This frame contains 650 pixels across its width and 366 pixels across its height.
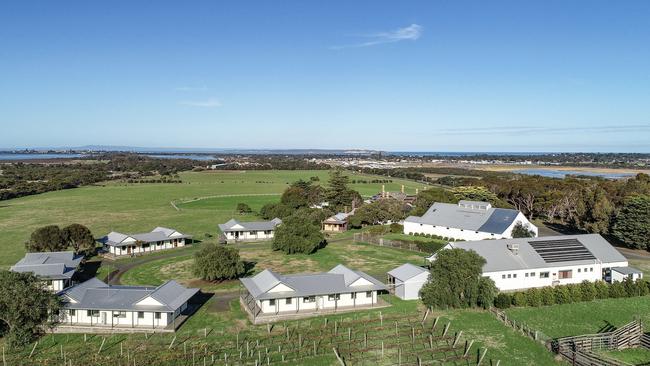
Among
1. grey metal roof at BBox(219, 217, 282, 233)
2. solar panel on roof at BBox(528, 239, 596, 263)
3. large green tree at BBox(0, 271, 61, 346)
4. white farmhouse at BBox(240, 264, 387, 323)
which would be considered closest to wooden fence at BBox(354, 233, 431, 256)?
grey metal roof at BBox(219, 217, 282, 233)

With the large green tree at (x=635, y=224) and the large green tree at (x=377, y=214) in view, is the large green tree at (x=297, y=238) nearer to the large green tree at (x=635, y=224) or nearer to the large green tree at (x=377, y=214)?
the large green tree at (x=377, y=214)

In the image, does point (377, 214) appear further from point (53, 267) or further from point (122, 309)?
point (122, 309)

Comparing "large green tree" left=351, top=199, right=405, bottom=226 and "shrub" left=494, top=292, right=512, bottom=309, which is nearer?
"shrub" left=494, top=292, right=512, bottom=309

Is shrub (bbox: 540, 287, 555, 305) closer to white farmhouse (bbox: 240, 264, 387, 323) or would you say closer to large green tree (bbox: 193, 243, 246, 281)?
white farmhouse (bbox: 240, 264, 387, 323)

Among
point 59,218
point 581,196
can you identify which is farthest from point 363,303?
point 59,218

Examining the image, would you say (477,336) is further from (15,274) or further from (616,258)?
(15,274)
